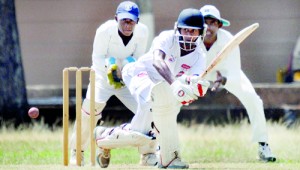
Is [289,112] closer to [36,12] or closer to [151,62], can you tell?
[151,62]

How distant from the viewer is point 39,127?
16094mm

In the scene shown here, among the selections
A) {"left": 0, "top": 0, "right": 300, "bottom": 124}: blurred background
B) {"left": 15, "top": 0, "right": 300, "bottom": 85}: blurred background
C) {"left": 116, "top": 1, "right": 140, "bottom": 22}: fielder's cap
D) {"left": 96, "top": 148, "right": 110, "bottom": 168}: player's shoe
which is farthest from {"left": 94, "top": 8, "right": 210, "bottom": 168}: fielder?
{"left": 15, "top": 0, "right": 300, "bottom": 85}: blurred background

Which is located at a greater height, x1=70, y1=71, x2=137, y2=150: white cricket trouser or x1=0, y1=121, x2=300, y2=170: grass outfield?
x1=70, y1=71, x2=137, y2=150: white cricket trouser

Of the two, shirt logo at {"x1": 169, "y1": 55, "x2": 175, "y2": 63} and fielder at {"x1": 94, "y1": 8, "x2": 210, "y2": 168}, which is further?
shirt logo at {"x1": 169, "y1": 55, "x2": 175, "y2": 63}

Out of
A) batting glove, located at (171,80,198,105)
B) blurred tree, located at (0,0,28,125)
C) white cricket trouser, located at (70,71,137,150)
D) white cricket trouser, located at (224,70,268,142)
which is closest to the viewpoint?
batting glove, located at (171,80,198,105)

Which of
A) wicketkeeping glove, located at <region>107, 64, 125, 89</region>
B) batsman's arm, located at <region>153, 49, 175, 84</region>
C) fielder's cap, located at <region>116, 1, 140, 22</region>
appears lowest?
wicketkeeping glove, located at <region>107, 64, 125, 89</region>

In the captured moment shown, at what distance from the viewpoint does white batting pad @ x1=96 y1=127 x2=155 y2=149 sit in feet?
35.0

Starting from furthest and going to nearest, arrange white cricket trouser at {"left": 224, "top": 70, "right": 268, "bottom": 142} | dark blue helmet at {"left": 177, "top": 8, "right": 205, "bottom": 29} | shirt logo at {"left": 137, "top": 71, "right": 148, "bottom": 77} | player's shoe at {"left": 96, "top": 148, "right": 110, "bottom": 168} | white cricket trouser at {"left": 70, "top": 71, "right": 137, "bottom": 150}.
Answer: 1. white cricket trouser at {"left": 224, "top": 70, "right": 268, "bottom": 142}
2. white cricket trouser at {"left": 70, "top": 71, "right": 137, "bottom": 150}
3. player's shoe at {"left": 96, "top": 148, "right": 110, "bottom": 168}
4. shirt logo at {"left": 137, "top": 71, "right": 148, "bottom": 77}
5. dark blue helmet at {"left": 177, "top": 8, "right": 205, "bottom": 29}

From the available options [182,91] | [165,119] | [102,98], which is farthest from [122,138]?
[102,98]

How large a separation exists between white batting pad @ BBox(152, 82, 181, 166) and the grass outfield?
643mm

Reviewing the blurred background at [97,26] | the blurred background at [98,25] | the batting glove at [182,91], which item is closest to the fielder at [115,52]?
the batting glove at [182,91]

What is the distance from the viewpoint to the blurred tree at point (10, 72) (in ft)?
54.4

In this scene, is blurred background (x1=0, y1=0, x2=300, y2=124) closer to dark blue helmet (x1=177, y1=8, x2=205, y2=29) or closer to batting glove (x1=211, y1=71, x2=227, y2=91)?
batting glove (x1=211, y1=71, x2=227, y2=91)

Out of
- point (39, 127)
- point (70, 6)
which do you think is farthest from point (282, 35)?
point (39, 127)
